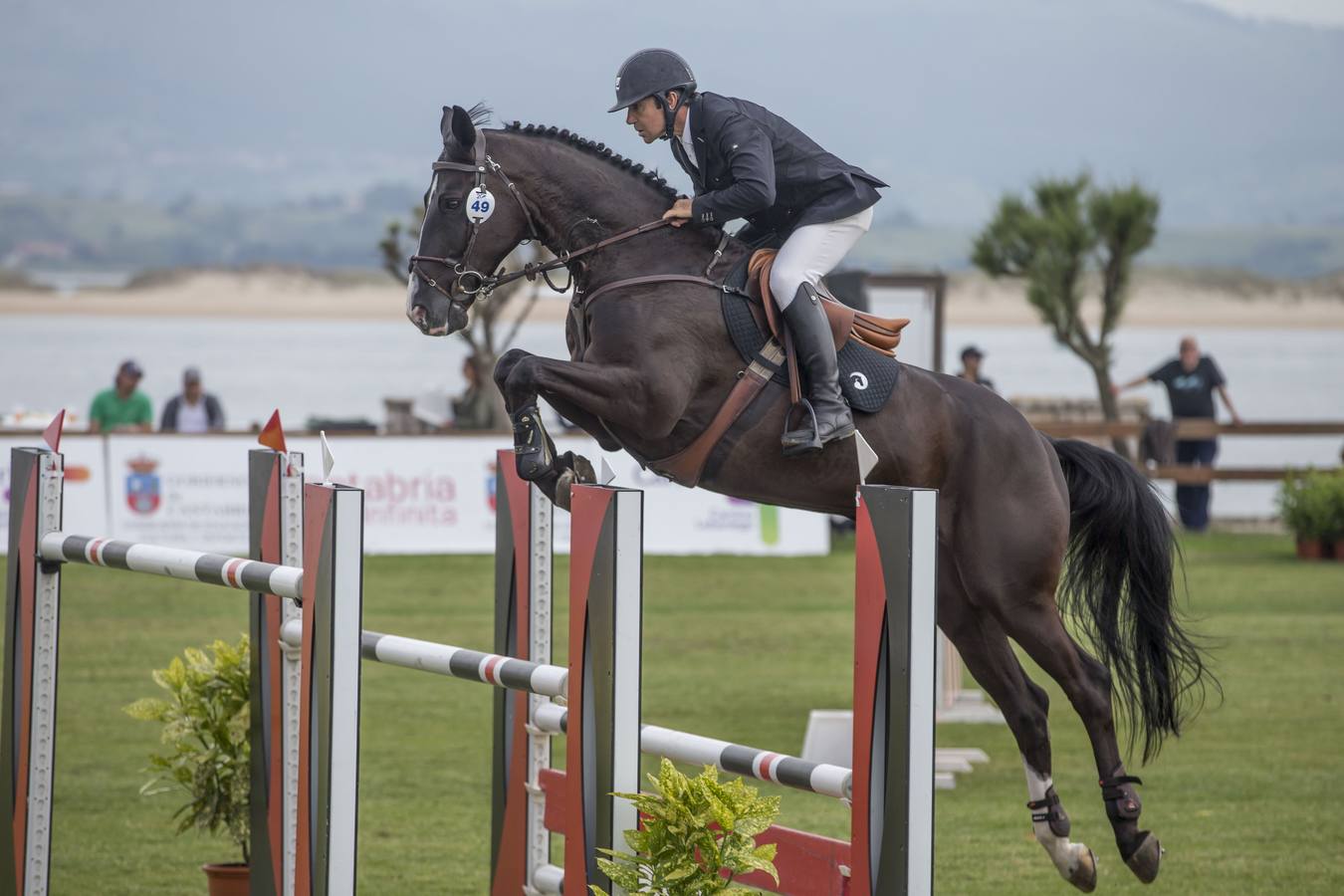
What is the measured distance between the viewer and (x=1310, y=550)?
Result: 1403cm

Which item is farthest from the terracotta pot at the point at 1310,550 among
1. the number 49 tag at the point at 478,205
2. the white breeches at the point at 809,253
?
the number 49 tag at the point at 478,205

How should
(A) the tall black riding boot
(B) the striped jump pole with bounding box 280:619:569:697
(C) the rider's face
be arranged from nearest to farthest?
(B) the striped jump pole with bounding box 280:619:569:697 < (A) the tall black riding boot < (C) the rider's face

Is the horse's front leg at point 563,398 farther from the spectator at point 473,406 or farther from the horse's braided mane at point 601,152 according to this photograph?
the spectator at point 473,406

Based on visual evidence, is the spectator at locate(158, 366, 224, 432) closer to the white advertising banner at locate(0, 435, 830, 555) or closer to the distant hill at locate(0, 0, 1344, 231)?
the white advertising banner at locate(0, 435, 830, 555)

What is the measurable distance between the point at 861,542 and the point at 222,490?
33.6 ft

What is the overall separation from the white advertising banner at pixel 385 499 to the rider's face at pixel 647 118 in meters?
7.81

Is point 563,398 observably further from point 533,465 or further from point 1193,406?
point 1193,406

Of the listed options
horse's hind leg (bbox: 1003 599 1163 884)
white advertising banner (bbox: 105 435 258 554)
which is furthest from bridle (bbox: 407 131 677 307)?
white advertising banner (bbox: 105 435 258 554)

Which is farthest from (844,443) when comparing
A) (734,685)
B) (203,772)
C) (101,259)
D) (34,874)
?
(101,259)

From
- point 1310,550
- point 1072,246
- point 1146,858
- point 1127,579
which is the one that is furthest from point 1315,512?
point 1146,858

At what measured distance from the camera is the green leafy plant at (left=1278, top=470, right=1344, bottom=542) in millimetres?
13695

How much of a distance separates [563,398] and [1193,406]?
12.7 meters

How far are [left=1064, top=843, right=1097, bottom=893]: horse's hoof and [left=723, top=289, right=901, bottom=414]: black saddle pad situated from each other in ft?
4.10

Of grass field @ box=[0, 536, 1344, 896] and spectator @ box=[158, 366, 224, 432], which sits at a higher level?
spectator @ box=[158, 366, 224, 432]
